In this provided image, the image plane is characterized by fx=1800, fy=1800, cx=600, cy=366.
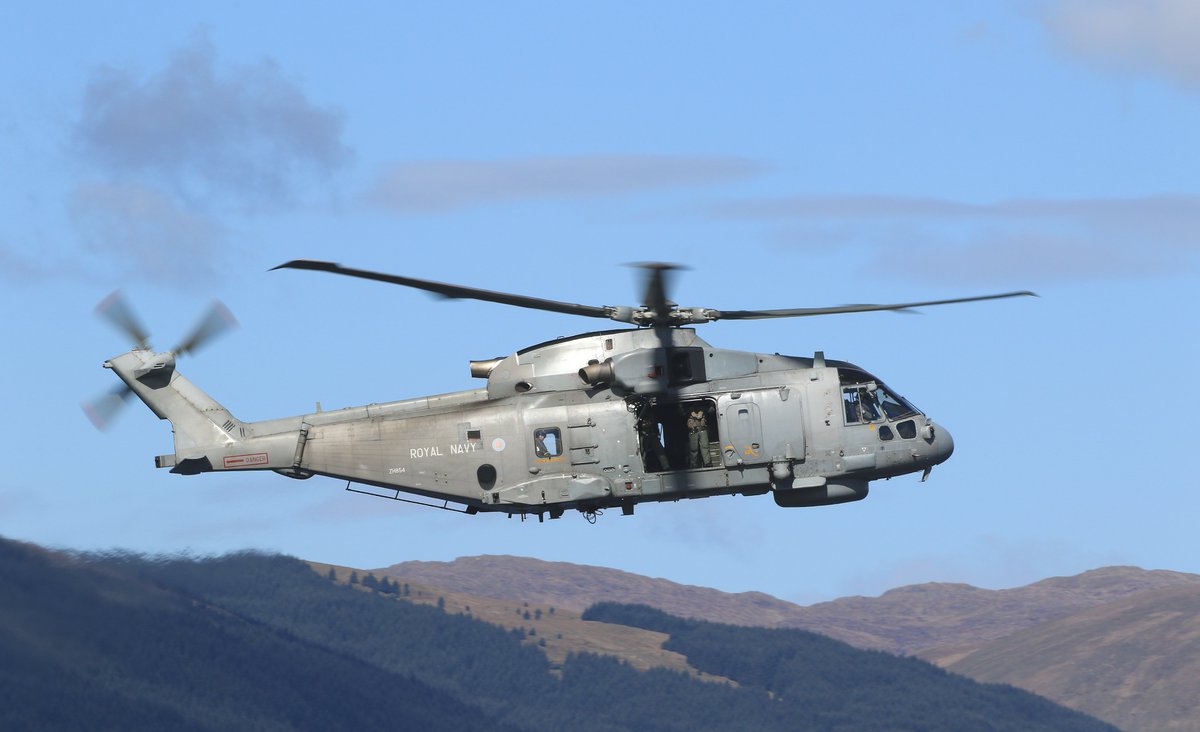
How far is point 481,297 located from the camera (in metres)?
46.6

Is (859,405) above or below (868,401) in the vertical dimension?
below

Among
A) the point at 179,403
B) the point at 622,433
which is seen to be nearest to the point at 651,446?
the point at 622,433

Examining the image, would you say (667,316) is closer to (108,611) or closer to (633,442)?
(633,442)

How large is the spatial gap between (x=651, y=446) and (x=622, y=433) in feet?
3.03

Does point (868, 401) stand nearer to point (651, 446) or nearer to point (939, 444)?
point (939, 444)

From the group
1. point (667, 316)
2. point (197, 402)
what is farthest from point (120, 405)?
point (667, 316)

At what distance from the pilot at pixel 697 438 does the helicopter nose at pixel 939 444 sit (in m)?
6.82

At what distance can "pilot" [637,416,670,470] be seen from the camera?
5081cm

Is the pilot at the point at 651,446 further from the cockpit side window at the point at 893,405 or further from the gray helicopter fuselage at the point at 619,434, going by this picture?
the cockpit side window at the point at 893,405

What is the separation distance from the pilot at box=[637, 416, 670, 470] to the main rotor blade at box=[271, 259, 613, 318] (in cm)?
329

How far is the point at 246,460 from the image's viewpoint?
173 ft

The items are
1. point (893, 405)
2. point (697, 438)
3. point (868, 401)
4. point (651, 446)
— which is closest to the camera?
point (651, 446)

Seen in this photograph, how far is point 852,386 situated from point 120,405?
72.7 feet

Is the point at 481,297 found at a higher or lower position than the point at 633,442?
higher
